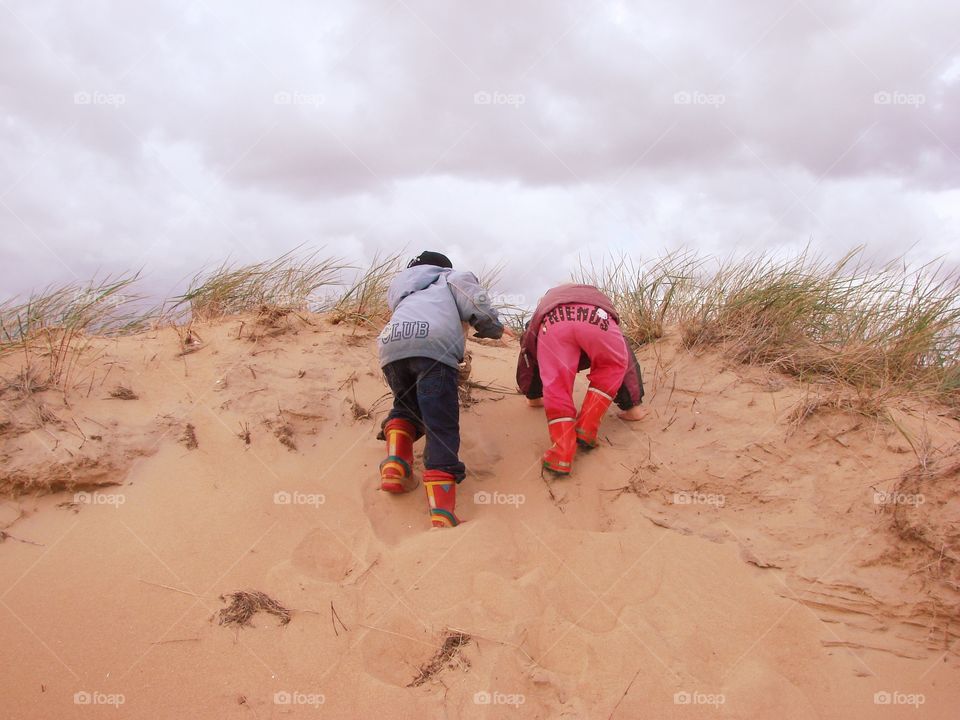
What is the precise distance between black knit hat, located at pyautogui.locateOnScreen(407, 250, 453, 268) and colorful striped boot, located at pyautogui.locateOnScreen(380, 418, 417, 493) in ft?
3.39

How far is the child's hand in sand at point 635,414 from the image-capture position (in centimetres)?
396

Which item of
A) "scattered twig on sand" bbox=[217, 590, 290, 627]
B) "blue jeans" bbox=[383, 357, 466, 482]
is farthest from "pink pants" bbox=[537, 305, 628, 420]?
"scattered twig on sand" bbox=[217, 590, 290, 627]

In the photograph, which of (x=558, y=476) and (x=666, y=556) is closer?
(x=666, y=556)

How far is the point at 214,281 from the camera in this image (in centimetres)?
509

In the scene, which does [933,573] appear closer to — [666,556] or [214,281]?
[666,556]

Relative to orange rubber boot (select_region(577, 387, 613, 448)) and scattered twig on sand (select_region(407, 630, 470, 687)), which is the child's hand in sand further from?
scattered twig on sand (select_region(407, 630, 470, 687))

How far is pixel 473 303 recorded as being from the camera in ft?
11.8

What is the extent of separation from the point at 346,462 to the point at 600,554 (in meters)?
1.56

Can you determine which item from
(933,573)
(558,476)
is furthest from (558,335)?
(933,573)

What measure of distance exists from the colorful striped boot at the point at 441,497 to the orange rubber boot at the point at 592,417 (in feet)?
2.72

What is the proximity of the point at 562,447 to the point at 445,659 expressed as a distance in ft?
4.65

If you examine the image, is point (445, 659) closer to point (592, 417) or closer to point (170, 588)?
point (170, 588)

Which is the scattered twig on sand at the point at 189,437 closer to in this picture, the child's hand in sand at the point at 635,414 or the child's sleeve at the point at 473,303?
the child's sleeve at the point at 473,303

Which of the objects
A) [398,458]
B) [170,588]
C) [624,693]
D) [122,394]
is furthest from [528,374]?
[122,394]
